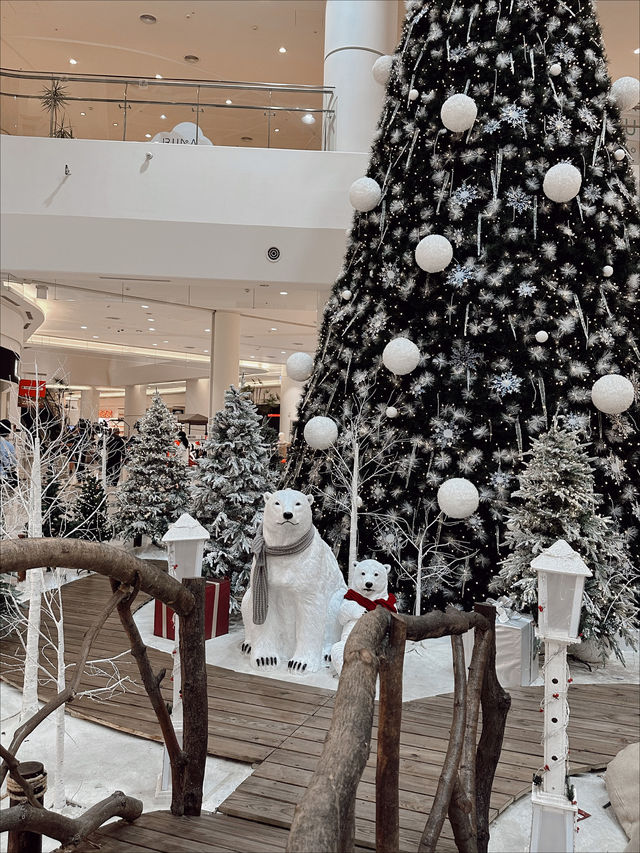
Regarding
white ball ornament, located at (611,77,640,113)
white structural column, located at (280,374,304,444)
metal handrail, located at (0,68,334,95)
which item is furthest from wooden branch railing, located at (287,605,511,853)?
white structural column, located at (280,374,304,444)

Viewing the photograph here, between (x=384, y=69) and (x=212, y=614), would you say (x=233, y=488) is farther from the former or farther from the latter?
(x=384, y=69)

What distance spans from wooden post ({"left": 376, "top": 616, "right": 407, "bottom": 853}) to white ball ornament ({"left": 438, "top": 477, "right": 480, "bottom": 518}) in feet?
10.4

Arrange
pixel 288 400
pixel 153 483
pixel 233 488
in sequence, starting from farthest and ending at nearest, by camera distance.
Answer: pixel 288 400, pixel 153 483, pixel 233 488

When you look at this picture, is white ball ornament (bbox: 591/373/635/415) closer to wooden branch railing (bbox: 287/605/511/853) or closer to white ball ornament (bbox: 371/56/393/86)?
wooden branch railing (bbox: 287/605/511/853)

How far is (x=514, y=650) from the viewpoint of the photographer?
404 cm

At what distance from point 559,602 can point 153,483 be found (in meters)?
5.75

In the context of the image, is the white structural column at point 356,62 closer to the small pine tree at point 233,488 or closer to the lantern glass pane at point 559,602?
the small pine tree at point 233,488

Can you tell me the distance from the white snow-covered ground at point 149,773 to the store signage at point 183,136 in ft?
19.7

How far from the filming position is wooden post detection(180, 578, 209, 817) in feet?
7.16

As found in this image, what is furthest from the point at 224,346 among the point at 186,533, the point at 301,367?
the point at 186,533

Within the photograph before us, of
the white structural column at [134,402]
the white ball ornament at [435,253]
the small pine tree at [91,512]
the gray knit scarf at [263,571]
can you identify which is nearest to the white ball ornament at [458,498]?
the gray knit scarf at [263,571]

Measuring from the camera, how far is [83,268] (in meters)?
7.92

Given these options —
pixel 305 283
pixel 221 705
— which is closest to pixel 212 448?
pixel 221 705

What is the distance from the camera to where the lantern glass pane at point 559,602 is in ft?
8.08
